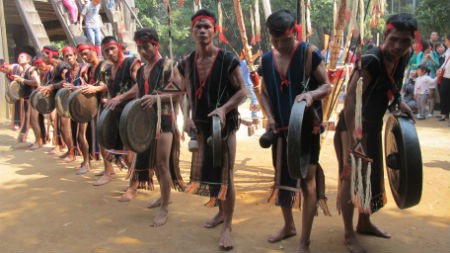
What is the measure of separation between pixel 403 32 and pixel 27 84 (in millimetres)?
7167

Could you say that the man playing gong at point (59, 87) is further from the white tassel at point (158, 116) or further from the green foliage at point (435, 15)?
the green foliage at point (435, 15)

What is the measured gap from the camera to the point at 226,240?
3369 mm

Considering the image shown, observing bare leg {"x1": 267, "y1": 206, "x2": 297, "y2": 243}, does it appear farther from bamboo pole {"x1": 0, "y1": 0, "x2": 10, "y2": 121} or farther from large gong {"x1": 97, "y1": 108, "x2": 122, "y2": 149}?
bamboo pole {"x1": 0, "y1": 0, "x2": 10, "y2": 121}

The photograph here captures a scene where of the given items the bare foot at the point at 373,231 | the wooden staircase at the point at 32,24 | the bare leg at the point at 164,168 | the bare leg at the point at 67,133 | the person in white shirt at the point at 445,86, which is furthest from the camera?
the wooden staircase at the point at 32,24

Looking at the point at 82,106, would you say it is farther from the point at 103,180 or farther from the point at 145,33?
the point at 145,33

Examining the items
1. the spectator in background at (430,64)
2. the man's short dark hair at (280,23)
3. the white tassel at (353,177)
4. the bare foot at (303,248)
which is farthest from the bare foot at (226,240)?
the spectator in background at (430,64)

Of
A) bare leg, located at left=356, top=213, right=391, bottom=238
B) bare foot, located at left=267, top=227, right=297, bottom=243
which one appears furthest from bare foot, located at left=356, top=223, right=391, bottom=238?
bare foot, located at left=267, top=227, right=297, bottom=243

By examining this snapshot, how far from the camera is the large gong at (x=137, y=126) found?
3.75 meters

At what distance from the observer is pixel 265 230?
145 inches

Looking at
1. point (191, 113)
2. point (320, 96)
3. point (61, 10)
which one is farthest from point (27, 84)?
point (320, 96)

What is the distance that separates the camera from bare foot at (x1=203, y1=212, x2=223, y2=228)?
381 cm

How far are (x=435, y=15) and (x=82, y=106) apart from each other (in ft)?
42.3

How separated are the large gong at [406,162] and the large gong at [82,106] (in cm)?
387

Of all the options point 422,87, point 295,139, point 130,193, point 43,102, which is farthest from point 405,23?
point 422,87
